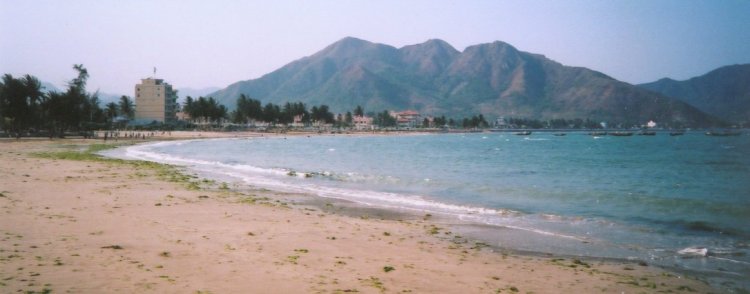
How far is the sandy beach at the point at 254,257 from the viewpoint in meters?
7.50

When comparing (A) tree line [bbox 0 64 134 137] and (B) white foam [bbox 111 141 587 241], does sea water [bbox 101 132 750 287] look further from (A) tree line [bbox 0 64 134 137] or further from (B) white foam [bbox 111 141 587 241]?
(A) tree line [bbox 0 64 134 137]

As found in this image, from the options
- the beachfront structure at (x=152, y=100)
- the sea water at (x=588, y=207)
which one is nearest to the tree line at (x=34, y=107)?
the sea water at (x=588, y=207)

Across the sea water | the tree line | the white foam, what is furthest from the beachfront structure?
the white foam

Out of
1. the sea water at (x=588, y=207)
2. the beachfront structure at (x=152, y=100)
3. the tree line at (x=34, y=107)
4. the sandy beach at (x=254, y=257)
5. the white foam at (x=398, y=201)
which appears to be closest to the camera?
the sandy beach at (x=254, y=257)

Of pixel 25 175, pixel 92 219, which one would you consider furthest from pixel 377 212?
pixel 25 175

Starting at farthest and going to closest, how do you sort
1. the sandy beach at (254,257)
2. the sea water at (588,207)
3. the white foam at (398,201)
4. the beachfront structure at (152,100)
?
the beachfront structure at (152,100)
the white foam at (398,201)
the sea water at (588,207)
the sandy beach at (254,257)

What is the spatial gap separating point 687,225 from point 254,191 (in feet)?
55.8

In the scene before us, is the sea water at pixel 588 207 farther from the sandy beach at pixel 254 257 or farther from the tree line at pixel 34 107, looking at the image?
the tree line at pixel 34 107

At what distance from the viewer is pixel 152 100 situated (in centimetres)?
17512

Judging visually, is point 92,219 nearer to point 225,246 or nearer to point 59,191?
point 225,246

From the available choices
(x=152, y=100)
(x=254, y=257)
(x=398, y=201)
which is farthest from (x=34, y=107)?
(x=152, y=100)

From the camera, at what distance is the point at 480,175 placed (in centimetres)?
3494

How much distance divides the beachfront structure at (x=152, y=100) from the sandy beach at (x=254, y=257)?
172789mm

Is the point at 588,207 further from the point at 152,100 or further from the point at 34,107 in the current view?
the point at 152,100
